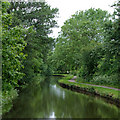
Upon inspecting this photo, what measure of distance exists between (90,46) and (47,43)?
26.6 ft

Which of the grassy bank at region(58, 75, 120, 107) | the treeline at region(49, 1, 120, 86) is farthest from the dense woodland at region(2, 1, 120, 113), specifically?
the grassy bank at region(58, 75, 120, 107)

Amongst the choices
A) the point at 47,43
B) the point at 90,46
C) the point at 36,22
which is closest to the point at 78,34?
the point at 90,46

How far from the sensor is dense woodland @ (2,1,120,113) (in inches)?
345

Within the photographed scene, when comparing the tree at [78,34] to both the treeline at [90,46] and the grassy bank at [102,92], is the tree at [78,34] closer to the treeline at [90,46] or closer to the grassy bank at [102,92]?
the treeline at [90,46]

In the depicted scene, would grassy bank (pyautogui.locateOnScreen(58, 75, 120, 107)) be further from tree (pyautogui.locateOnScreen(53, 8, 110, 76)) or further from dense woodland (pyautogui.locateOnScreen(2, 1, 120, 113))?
tree (pyautogui.locateOnScreen(53, 8, 110, 76))

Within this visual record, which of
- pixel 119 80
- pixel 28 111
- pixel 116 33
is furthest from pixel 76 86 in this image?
pixel 28 111

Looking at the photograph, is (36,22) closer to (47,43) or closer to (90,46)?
(47,43)

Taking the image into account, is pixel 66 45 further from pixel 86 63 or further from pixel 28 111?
pixel 28 111

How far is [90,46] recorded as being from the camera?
2653 cm

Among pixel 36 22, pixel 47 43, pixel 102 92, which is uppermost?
pixel 36 22

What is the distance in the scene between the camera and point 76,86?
24.5m

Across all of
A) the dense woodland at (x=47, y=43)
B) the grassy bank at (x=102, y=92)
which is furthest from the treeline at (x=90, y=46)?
the grassy bank at (x=102, y=92)

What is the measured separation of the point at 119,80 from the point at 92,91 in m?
3.38

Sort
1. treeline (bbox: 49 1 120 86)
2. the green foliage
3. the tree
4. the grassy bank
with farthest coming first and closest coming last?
the tree < the green foliage < treeline (bbox: 49 1 120 86) < the grassy bank
